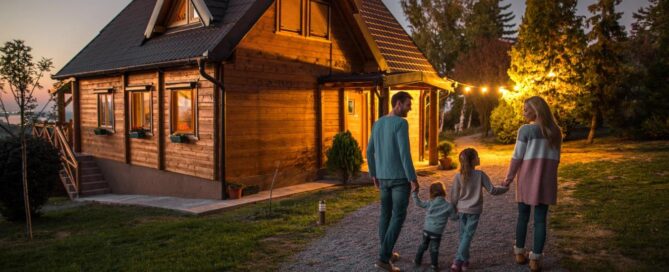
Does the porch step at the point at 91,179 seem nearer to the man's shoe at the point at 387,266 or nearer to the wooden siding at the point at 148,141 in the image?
the wooden siding at the point at 148,141

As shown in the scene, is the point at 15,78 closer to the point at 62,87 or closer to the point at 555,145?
the point at 555,145

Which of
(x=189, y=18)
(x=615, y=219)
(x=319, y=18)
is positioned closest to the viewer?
(x=615, y=219)

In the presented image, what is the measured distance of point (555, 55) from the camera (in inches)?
826

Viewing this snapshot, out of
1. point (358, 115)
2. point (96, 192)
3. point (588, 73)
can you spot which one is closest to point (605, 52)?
point (588, 73)

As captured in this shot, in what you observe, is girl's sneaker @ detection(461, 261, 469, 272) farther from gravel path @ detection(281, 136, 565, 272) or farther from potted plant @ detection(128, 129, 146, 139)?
potted plant @ detection(128, 129, 146, 139)

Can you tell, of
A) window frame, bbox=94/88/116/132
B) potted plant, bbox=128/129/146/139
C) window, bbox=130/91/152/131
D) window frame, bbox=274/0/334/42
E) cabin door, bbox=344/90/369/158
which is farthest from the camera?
window frame, bbox=94/88/116/132

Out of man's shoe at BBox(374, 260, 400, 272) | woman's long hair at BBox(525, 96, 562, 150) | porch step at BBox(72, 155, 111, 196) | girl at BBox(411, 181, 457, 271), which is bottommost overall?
porch step at BBox(72, 155, 111, 196)

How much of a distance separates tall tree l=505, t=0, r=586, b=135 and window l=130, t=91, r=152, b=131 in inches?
613

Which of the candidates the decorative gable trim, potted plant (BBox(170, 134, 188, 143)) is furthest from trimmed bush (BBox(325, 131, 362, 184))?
the decorative gable trim

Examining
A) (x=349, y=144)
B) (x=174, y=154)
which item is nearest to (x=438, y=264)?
(x=349, y=144)

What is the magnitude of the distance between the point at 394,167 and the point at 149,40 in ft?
39.3

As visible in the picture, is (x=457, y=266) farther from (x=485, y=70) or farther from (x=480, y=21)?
(x=480, y=21)

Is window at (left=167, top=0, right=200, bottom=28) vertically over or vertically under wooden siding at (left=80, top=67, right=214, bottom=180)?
over

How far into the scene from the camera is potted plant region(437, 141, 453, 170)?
604 inches
